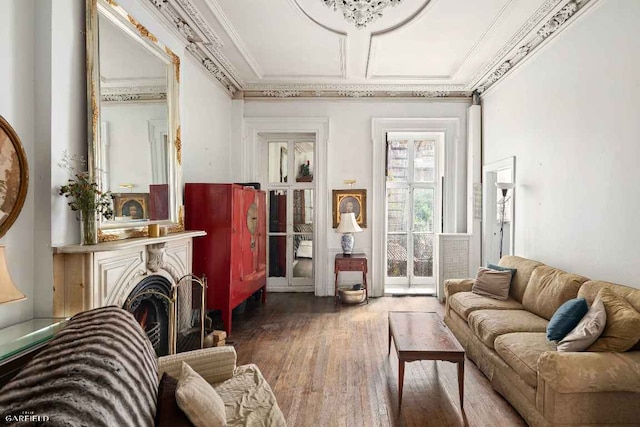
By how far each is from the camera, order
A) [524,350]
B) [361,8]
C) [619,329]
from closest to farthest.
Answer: [619,329]
[524,350]
[361,8]

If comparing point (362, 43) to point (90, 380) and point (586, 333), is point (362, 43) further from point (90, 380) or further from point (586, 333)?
point (90, 380)

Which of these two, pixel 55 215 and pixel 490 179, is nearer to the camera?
pixel 55 215

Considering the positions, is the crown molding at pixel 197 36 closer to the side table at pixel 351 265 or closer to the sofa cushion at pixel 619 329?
the side table at pixel 351 265

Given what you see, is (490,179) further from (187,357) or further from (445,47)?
(187,357)

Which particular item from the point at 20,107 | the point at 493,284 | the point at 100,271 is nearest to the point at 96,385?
the point at 100,271

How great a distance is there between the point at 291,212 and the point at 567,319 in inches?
167

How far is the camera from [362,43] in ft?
13.8

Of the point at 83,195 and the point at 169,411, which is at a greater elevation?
the point at 83,195

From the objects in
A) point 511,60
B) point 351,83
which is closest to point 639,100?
point 511,60

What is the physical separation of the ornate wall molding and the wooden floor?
11.3 ft

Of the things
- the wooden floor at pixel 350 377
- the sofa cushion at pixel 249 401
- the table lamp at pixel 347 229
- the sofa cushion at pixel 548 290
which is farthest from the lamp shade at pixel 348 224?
the sofa cushion at pixel 249 401

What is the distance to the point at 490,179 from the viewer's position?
17.5 feet

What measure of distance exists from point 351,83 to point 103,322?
16.2 ft

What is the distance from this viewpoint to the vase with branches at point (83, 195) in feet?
7.18
